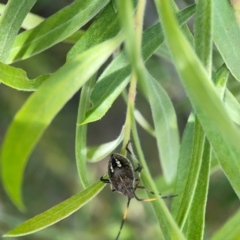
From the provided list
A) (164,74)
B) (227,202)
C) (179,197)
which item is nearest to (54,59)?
(164,74)

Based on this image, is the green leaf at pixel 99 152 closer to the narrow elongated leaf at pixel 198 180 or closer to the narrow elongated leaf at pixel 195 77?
the narrow elongated leaf at pixel 198 180

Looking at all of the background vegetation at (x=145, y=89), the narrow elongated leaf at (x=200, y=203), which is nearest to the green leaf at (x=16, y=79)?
the background vegetation at (x=145, y=89)

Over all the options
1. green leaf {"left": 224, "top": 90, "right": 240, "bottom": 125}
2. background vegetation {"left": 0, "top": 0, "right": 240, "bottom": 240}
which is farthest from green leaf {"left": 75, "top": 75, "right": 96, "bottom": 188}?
green leaf {"left": 224, "top": 90, "right": 240, "bottom": 125}

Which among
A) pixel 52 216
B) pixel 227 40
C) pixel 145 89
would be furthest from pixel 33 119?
pixel 227 40

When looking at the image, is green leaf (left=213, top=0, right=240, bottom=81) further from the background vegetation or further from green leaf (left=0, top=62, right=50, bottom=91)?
green leaf (left=0, top=62, right=50, bottom=91)

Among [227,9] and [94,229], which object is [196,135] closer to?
[227,9]

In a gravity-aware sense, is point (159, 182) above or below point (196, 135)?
below

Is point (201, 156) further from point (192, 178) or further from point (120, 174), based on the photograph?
point (120, 174)
